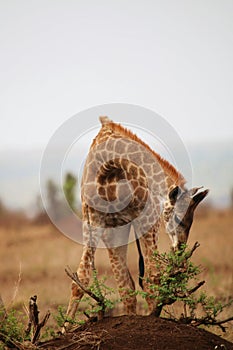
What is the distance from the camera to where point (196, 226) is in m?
19.9

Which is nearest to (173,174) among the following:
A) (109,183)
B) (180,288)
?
(109,183)

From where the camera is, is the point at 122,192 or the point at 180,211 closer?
the point at 180,211

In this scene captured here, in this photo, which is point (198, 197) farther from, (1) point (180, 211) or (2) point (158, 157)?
(2) point (158, 157)

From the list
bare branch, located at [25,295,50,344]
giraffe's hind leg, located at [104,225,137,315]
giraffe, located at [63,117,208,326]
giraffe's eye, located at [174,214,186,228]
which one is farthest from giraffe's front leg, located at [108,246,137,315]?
bare branch, located at [25,295,50,344]

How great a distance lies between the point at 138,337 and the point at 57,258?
464 inches

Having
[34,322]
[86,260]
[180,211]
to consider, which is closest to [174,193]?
[180,211]

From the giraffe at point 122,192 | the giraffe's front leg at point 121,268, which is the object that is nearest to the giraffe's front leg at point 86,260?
the giraffe at point 122,192

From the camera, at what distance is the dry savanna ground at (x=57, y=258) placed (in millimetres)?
10375

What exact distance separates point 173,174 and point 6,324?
261 centimetres

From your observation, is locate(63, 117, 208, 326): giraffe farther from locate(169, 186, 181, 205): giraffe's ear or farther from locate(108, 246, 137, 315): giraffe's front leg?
locate(169, 186, 181, 205): giraffe's ear

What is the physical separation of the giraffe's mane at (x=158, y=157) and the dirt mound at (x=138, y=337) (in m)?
1.95

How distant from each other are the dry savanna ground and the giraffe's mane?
7.02 ft

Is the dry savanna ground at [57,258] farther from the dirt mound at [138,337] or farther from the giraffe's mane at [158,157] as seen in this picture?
the dirt mound at [138,337]

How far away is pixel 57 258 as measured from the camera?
1575 centimetres
